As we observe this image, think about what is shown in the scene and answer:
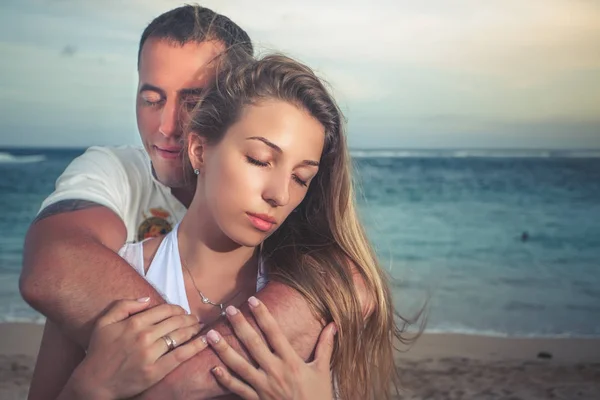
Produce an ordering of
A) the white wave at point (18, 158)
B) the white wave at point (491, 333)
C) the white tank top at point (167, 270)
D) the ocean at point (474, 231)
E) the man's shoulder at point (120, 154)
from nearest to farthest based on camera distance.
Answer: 1. the white tank top at point (167, 270)
2. the man's shoulder at point (120, 154)
3. the white wave at point (491, 333)
4. the ocean at point (474, 231)
5. the white wave at point (18, 158)

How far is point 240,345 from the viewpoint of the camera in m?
2.15

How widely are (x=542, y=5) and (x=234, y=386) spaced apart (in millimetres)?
16135

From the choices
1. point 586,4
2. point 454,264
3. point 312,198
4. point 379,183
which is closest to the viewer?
point 312,198

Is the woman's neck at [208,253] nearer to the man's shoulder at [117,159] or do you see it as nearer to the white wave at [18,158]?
the man's shoulder at [117,159]

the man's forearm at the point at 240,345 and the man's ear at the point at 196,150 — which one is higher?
the man's ear at the point at 196,150

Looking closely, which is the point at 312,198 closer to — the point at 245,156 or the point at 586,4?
the point at 245,156

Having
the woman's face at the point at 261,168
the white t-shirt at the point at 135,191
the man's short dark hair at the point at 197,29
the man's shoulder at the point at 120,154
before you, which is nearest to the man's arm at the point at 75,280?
the woman's face at the point at 261,168

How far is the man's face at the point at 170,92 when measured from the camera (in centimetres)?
273

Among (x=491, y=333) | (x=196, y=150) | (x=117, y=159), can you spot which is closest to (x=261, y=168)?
(x=196, y=150)

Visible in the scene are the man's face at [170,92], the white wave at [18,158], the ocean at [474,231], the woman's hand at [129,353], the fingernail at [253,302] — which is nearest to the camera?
the woman's hand at [129,353]

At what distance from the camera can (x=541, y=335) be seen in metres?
7.75

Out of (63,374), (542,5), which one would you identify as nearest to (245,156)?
(63,374)

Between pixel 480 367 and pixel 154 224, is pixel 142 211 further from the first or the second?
pixel 480 367

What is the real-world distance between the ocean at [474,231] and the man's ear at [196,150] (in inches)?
23.8
